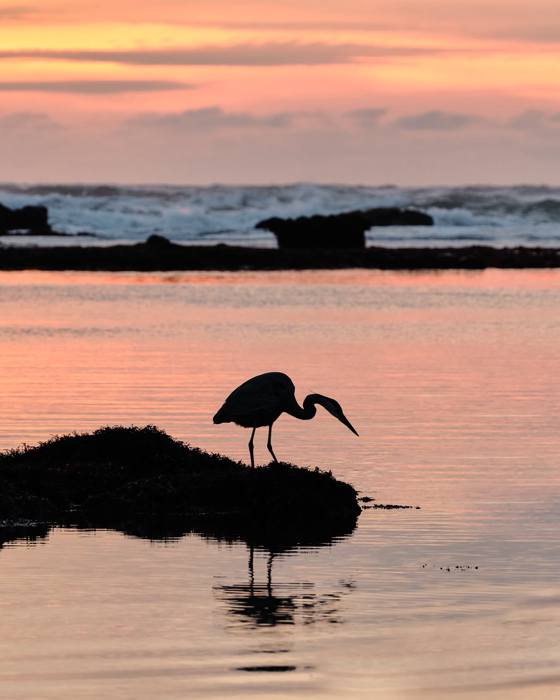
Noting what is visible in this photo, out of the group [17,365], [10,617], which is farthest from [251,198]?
[10,617]

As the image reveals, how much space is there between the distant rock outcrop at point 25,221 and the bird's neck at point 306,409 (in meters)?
86.8

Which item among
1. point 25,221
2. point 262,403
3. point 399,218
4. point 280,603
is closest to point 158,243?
point 25,221

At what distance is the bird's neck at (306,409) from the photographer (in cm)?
1803

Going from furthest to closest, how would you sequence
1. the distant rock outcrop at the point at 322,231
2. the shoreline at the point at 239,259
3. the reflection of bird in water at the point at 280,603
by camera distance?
1. the distant rock outcrop at the point at 322,231
2. the shoreline at the point at 239,259
3. the reflection of bird in water at the point at 280,603

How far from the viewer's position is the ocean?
101 meters

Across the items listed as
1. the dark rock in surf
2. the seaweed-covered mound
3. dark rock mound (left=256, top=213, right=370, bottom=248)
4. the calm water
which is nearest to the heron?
the seaweed-covered mound

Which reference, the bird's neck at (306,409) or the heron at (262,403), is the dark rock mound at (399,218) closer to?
the bird's neck at (306,409)

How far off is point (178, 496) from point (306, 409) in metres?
1.85

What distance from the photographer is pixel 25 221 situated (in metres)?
105

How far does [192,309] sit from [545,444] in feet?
89.6

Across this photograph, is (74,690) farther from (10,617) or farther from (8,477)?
(8,477)

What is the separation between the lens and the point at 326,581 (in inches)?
540

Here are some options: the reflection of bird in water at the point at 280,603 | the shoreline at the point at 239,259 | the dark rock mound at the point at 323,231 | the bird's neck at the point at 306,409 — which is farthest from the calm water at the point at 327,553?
the dark rock mound at the point at 323,231

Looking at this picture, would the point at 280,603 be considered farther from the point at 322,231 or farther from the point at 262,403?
the point at 322,231
